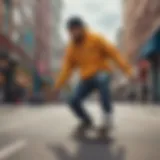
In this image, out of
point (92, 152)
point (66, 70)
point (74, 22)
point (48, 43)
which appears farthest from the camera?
point (48, 43)

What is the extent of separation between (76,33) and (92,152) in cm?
190

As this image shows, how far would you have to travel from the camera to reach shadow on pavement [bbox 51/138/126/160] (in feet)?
10.7

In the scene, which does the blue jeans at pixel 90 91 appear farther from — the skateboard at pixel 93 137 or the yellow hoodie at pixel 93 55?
the skateboard at pixel 93 137

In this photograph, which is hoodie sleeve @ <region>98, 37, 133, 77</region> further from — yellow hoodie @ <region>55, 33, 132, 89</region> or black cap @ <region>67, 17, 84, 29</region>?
black cap @ <region>67, 17, 84, 29</region>

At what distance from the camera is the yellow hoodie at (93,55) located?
209 inches

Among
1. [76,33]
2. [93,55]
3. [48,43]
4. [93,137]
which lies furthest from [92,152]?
[48,43]

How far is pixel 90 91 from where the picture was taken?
559cm

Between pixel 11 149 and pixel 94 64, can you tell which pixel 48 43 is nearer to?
pixel 94 64

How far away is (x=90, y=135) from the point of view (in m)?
4.81

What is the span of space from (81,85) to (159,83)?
7.82 m

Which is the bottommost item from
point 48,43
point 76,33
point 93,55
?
point 48,43

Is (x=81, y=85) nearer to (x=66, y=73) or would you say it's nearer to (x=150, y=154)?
(x=66, y=73)

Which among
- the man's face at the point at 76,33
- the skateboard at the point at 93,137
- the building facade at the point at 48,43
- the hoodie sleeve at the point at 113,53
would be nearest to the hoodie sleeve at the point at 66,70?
the man's face at the point at 76,33

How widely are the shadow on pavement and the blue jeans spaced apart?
4.32 feet
